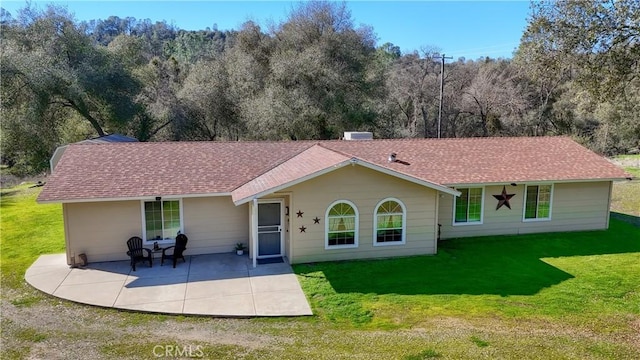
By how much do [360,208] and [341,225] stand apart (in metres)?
0.78

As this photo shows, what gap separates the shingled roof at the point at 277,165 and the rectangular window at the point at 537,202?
1.93 feet

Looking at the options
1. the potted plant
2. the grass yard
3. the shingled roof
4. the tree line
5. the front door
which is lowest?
the grass yard

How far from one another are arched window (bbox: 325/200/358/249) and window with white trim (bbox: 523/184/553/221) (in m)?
7.11

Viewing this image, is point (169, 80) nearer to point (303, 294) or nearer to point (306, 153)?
point (306, 153)

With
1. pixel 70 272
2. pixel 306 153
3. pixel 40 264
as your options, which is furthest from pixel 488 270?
pixel 40 264

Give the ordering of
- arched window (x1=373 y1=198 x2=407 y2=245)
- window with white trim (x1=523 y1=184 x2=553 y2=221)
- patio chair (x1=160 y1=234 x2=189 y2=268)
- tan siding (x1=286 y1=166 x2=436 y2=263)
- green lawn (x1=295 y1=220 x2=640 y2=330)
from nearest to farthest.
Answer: green lawn (x1=295 y1=220 x2=640 y2=330)
tan siding (x1=286 y1=166 x2=436 y2=263)
patio chair (x1=160 y1=234 x2=189 y2=268)
arched window (x1=373 y1=198 x2=407 y2=245)
window with white trim (x1=523 y1=184 x2=553 y2=221)

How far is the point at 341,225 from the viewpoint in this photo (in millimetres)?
13047

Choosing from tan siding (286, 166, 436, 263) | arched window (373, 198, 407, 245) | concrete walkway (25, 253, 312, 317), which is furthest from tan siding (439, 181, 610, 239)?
concrete walkway (25, 253, 312, 317)

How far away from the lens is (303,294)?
1076 cm

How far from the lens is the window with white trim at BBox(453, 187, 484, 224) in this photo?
15352 mm

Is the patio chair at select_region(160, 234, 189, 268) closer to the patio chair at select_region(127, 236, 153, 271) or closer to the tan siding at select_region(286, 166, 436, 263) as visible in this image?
the patio chair at select_region(127, 236, 153, 271)

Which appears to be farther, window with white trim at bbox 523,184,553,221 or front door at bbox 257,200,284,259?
window with white trim at bbox 523,184,553,221

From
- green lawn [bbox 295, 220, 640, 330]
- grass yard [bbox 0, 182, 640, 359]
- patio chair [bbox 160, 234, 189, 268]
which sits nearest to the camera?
grass yard [bbox 0, 182, 640, 359]

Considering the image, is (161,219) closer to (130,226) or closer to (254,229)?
(130,226)
